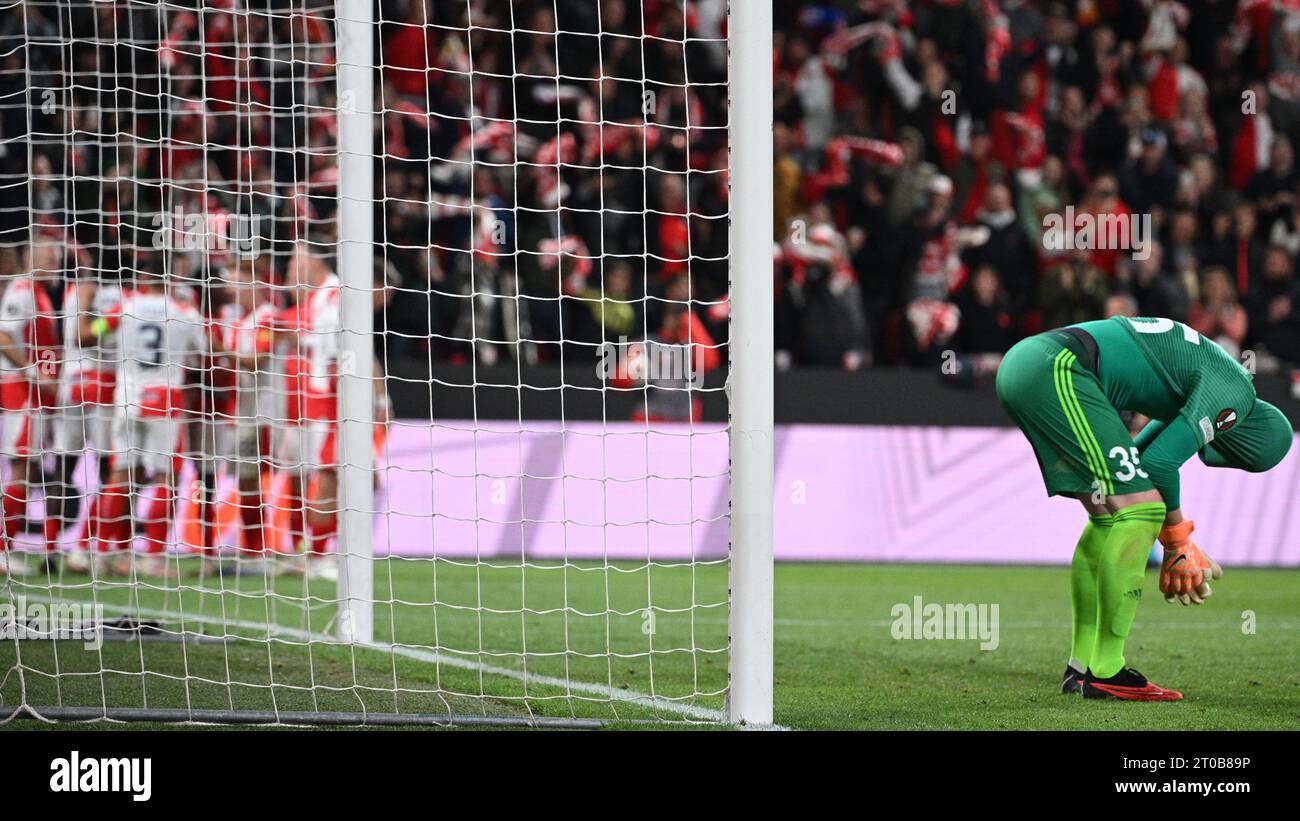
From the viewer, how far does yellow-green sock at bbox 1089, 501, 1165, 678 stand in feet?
18.0

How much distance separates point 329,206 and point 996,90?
22.9ft

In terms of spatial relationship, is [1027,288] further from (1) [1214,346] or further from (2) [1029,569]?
(1) [1214,346]

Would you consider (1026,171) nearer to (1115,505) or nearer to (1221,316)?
(1221,316)

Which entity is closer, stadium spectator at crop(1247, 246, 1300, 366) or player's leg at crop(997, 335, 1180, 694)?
player's leg at crop(997, 335, 1180, 694)

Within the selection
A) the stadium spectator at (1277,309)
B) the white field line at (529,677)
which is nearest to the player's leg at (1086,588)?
the white field line at (529,677)

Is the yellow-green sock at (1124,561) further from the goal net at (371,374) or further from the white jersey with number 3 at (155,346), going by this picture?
the white jersey with number 3 at (155,346)

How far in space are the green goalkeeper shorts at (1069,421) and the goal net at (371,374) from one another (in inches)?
47.4

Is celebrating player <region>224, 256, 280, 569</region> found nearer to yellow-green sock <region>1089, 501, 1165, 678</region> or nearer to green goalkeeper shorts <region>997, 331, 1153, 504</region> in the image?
green goalkeeper shorts <region>997, 331, 1153, 504</region>

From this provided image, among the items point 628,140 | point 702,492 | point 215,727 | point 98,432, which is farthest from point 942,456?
point 215,727

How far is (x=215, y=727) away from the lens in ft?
15.3

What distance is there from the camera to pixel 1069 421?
557 centimetres

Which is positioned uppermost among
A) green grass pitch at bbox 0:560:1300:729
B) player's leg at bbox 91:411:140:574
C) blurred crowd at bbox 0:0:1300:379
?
blurred crowd at bbox 0:0:1300:379

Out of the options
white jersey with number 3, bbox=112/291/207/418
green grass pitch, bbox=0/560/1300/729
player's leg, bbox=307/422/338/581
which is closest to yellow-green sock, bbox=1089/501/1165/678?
green grass pitch, bbox=0/560/1300/729

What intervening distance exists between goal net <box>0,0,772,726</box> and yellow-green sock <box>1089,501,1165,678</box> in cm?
140
